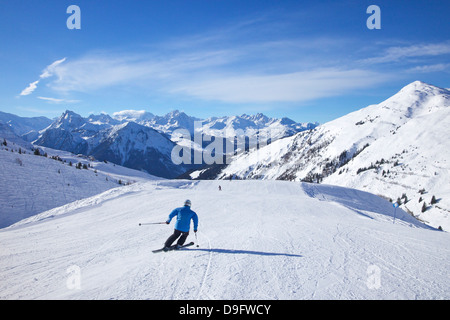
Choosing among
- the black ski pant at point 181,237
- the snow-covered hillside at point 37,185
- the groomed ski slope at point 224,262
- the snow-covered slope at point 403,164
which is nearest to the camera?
the groomed ski slope at point 224,262

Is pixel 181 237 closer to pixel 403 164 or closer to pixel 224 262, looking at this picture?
pixel 224 262

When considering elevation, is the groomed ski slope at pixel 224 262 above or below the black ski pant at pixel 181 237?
below

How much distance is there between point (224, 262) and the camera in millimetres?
8281

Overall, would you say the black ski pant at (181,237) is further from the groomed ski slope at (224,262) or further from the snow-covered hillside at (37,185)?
the snow-covered hillside at (37,185)

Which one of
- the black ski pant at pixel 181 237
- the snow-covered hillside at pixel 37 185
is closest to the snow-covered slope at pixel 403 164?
the black ski pant at pixel 181 237

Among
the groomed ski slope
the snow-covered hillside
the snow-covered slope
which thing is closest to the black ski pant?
the groomed ski slope

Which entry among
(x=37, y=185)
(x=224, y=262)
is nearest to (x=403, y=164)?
(x=224, y=262)

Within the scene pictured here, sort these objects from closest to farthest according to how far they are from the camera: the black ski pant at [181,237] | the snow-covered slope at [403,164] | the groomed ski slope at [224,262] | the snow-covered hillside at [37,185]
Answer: the groomed ski slope at [224,262]
the black ski pant at [181,237]
the snow-covered hillside at [37,185]
the snow-covered slope at [403,164]

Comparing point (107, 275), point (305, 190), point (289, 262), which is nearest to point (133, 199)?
point (107, 275)

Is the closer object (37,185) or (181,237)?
(181,237)

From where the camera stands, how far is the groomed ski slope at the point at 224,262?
652cm

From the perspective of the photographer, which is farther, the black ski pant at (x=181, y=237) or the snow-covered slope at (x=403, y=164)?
the snow-covered slope at (x=403, y=164)

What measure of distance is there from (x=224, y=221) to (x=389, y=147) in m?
131
